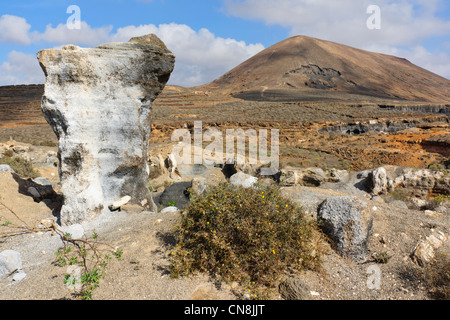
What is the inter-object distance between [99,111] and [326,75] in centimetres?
6209

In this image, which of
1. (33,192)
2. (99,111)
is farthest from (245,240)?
(33,192)

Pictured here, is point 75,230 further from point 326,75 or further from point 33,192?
point 326,75

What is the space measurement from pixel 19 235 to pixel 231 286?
355cm

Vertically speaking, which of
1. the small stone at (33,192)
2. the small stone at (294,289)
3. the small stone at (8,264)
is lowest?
the small stone at (294,289)

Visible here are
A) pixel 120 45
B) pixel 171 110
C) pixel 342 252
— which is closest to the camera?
pixel 342 252

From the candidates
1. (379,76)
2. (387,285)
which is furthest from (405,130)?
(379,76)

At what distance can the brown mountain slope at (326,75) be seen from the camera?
55.6 m

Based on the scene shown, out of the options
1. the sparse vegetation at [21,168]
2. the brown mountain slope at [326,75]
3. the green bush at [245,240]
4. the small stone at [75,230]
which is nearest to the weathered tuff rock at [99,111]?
the small stone at [75,230]

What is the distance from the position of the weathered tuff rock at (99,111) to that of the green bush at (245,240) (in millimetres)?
2025

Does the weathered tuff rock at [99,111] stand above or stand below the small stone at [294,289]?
above

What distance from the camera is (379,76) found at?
64.5 meters

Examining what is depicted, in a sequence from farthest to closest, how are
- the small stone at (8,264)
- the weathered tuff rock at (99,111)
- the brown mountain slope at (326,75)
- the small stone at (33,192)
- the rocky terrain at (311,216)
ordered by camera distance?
the brown mountain slope at (326,75) → the small stone at (33,192) → the weathered tuff rock at (99,111) → the small stone at (8,264) → the rocky terrain at (311,216)

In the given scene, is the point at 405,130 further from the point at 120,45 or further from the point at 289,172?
the point at 120,45

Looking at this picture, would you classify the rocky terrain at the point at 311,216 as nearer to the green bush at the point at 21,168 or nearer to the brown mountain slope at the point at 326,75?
the green bush at the point at 21,168
